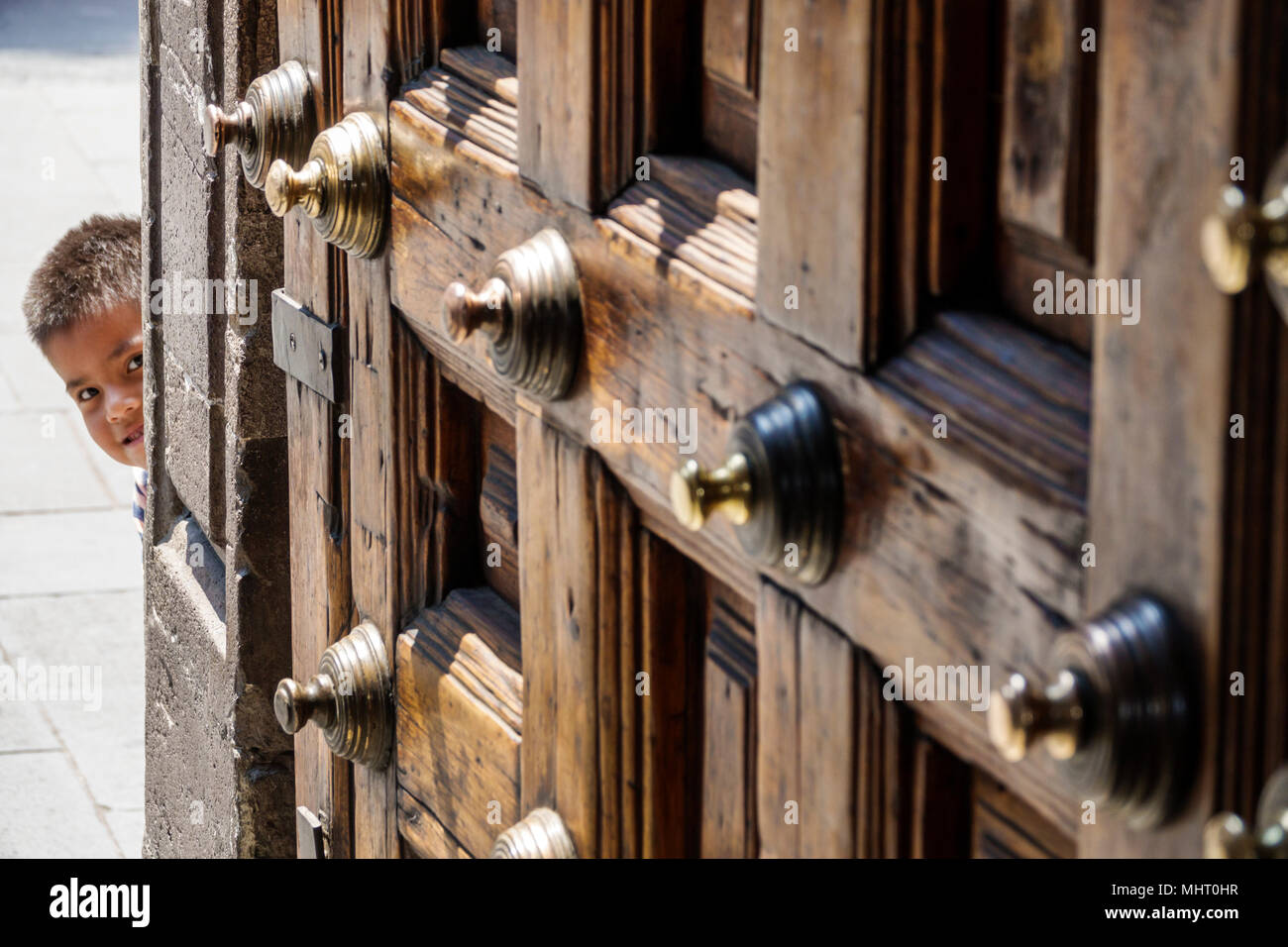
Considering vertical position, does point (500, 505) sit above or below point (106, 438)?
above

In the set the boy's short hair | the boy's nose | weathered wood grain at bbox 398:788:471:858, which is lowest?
the boy's nose

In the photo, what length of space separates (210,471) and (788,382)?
1757 mm

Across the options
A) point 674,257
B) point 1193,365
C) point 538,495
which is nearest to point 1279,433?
point 1193,365

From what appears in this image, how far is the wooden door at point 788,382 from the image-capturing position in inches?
30.9

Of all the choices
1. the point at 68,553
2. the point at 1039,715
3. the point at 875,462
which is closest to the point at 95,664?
the point at 68,553

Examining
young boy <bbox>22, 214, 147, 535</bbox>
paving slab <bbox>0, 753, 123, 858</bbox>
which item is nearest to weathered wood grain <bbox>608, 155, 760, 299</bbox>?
young boy <bbox>22, 214, 147, 535</bbox>

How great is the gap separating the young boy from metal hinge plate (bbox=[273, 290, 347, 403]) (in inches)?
55.7

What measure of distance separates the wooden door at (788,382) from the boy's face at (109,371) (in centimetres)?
180

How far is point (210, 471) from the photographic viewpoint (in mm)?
2656

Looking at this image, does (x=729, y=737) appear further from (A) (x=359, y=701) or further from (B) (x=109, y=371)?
(B) (x=109, y=371)

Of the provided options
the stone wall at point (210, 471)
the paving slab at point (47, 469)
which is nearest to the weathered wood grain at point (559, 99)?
the stone wall at point (210, 471)

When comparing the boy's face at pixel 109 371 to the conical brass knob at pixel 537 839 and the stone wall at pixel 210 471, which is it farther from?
the conical brass knob at pixel 537 839

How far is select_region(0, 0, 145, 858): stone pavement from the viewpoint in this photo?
3807 mm

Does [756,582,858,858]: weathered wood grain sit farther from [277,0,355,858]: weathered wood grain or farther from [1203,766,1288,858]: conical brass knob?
[277,0,355,858]: weathered wood grain
